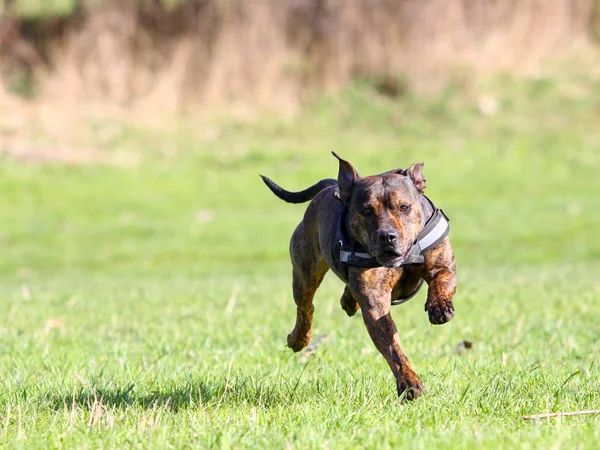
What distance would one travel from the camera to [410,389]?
4500 millimetres

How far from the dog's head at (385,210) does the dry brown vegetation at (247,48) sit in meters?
20.8

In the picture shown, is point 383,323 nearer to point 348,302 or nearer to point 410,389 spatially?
point 410,389

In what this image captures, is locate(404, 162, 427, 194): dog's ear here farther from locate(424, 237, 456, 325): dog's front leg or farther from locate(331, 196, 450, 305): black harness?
locate(424, 237, 456, 325): dog's front leg

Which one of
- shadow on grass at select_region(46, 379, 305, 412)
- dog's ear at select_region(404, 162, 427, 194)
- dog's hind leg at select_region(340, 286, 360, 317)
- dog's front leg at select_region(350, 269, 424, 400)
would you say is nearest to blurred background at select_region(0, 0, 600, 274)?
dog's hind leg at select_region(340, 286, 360, 317)

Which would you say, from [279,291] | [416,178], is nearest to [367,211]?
[416,178]

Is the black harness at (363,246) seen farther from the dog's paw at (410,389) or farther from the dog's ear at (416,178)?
the dog's paw at (410,389)

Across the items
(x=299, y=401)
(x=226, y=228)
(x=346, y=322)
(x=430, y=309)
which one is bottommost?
(x=226, y=228)

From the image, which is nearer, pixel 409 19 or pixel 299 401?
pixel 299 401

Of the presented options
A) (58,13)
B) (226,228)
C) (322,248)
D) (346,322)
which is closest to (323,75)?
(58,13)

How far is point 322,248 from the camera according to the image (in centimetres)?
528

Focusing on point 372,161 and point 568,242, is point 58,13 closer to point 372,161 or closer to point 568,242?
point 372,161

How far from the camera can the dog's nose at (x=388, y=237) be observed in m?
4.49

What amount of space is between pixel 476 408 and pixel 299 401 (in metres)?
0.85

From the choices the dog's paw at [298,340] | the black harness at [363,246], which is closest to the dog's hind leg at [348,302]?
the dog's paw at [298,340]
